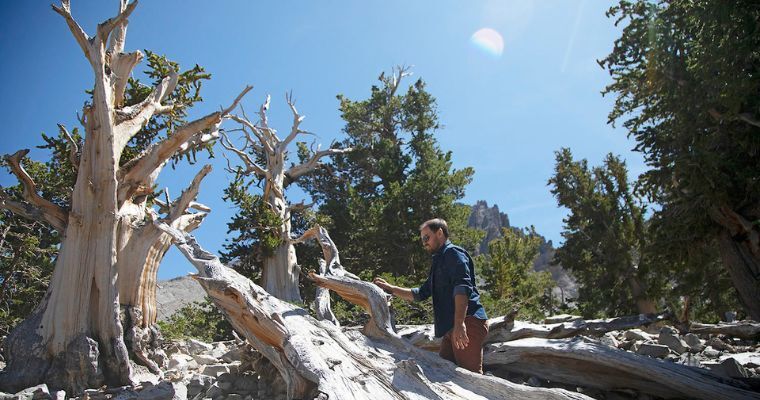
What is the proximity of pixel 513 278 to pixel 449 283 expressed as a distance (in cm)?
1319

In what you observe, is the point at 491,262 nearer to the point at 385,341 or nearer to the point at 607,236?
the point at 607,236

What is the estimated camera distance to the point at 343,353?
378 cm

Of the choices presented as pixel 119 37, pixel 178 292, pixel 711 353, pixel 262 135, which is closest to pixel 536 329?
pixel 711 353

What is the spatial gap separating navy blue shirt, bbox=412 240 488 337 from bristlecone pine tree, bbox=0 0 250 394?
4506mm

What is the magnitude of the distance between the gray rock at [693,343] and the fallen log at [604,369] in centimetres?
170

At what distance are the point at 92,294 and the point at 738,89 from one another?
32.3ft

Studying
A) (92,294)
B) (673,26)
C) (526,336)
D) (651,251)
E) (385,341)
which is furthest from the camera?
(651,251)

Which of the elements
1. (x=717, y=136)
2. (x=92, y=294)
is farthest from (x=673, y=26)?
(x=92, y=294)

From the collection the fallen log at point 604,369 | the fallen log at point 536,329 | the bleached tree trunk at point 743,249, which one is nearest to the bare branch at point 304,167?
the bleached tree trunk at point 743,249

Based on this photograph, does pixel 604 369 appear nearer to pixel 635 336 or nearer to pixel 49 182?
pixel 635 336

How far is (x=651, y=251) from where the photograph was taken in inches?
392

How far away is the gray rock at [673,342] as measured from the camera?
4.83 metres

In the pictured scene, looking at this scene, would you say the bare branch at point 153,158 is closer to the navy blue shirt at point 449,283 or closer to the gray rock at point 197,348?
the gray rock at point 197,348

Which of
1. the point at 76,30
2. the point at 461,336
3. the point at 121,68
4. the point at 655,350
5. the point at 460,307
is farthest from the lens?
the point at 121,68
